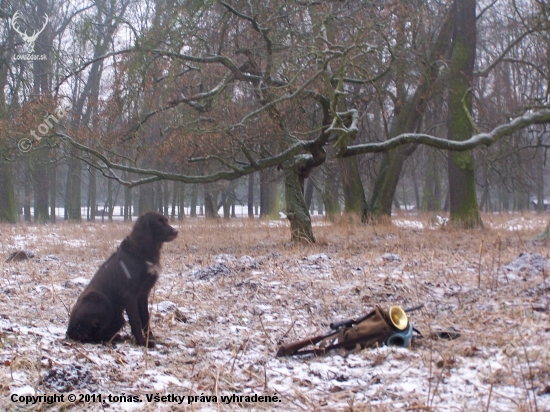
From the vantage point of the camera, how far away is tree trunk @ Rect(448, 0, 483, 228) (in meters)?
15.1

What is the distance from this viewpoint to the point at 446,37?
17.6m

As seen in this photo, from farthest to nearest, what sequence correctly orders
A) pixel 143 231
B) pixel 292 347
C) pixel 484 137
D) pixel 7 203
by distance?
pixel 7 203 < pixel 484 137 < pixel 143 231 < pixel 292 347

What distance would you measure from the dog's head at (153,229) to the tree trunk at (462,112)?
1147 cm

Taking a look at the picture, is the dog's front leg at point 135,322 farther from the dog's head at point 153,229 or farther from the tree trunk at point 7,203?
the tree trunk at point 7,203

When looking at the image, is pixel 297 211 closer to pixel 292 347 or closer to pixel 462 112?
pixel 462 112

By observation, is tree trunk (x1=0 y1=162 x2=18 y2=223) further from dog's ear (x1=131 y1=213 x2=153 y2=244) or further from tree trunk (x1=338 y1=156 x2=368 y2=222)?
dog's ear (x1=131 y1=213 x2=153 y2=244)

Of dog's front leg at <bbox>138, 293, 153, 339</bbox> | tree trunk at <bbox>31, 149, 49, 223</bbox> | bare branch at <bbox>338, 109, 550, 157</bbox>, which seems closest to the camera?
dog's front leg at <bbox>138, 293, 153, 339</bbox>

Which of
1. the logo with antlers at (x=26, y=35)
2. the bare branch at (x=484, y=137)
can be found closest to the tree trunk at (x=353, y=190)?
the bare branch at (x=484, y=137)

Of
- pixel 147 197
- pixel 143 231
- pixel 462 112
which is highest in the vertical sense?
pixel 462 112

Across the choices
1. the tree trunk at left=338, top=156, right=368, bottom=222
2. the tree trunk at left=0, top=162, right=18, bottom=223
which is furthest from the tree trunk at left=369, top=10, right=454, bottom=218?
the tree trunk at left=0, top=162, right=18, bottom=223

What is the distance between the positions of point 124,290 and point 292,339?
157 centimetres

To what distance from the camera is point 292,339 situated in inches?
191

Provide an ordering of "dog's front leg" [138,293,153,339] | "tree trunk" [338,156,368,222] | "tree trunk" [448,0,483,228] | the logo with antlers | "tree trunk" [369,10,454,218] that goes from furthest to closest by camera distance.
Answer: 1. "tree trunk" [338,156,368,222]
2. the logo with antlers
3. "tree trunk" [369,10,454,218]
4. "tree trunk" [448,0,483,228]
5. "dog's front leg" [138,293,153,339]

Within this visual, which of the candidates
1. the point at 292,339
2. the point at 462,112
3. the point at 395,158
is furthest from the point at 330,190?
the point at 292,339
